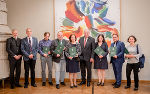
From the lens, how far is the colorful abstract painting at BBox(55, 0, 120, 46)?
5.40 metres

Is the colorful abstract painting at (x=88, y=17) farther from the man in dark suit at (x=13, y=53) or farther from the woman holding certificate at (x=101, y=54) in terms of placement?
the man in dark suit at (x=13, y=53)

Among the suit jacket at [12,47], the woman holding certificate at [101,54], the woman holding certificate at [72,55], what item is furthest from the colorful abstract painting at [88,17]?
the suit jacket at [12,47]

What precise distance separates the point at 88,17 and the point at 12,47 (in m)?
2.41

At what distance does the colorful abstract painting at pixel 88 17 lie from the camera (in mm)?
5402

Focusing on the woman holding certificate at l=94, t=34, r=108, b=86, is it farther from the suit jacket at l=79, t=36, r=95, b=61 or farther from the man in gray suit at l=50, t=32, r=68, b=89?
the man in gray suit at l=50, t=32, r=68, b=89

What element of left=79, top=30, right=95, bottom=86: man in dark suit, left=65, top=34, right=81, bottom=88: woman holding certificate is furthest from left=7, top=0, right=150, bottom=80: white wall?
left=65, top=34, right=81, bottom=88: woman holding certificate

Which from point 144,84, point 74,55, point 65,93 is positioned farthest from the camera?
point 144,84

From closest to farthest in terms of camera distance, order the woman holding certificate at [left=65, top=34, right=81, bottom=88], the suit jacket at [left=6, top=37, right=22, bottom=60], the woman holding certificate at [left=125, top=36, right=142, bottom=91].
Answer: the woman holding certificate at [left=125, top=36, right=142, bottom=91] → the woman holding certificate at [left=65, top=34, right=81, bottom=88] → the suit jacket at [left=6, top=37, right=22, bottom=60]

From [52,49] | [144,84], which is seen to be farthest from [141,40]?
[52,49]

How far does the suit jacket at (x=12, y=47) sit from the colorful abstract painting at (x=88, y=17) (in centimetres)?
136

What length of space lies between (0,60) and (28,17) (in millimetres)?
1794

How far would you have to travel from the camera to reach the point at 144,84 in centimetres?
511

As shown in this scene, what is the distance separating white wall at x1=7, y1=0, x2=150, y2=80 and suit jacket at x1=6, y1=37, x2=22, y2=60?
1.05 m

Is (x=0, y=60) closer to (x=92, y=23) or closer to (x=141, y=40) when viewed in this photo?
(x=92, y=23)
